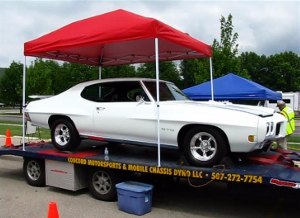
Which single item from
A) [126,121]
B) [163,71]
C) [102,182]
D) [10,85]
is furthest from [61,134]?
[10,85]

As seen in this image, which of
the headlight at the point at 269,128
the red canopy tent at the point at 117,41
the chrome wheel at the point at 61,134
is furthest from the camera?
the chrome wheel at the point at 61,134

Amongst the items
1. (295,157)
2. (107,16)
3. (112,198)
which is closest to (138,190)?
(112,198)

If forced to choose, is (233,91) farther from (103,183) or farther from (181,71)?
(181,71)

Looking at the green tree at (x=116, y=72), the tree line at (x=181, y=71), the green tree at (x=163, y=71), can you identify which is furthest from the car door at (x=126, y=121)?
the green tree at (x=163, y=71)

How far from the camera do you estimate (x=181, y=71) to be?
4497cm

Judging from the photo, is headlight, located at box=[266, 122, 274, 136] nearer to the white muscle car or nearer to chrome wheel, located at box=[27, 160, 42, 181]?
the white muscle car

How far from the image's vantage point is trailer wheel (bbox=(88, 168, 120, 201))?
6098mm

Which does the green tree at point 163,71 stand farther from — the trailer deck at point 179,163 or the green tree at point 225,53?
the trailer deck at point 179,163

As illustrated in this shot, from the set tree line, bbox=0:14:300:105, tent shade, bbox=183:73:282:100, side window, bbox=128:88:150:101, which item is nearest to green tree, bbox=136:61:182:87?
tree line, bbox=0:14:300:105

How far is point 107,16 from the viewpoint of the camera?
22.0 ft

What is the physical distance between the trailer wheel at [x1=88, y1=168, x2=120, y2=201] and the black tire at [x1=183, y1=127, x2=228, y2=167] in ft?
4.58

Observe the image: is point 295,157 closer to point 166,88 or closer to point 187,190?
point 187,190

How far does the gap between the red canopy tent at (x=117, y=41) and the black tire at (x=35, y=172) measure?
223 centimetres

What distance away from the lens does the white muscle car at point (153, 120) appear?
17.2ft
